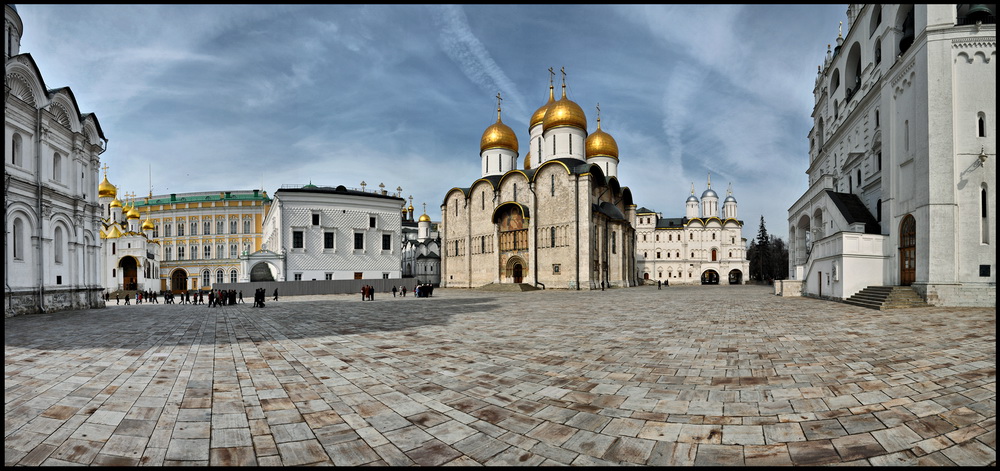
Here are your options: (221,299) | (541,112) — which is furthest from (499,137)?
(221,299)

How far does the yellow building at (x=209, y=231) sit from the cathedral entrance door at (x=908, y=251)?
59983 mm

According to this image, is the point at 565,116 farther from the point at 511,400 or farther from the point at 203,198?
the point at 203,198

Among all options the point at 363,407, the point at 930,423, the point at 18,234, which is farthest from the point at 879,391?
the point at 18,234

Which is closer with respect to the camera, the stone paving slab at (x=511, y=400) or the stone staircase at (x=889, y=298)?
the stone paving slab at (x=511, y=400)

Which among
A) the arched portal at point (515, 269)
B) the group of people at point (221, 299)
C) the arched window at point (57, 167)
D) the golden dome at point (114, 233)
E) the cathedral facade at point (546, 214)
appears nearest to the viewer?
the arched window at point (57, 167)

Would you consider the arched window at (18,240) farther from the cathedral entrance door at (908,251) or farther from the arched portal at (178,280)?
the arched portal at (178,280)

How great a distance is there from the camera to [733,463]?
177 inches

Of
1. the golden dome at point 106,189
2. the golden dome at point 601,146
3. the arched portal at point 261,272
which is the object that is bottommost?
the arched portal at point 261,272

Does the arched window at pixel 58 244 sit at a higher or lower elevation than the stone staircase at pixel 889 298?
higher

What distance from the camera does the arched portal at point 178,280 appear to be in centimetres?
5691

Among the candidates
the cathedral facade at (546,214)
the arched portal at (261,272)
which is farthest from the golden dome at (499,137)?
the arched portal at (261,272)

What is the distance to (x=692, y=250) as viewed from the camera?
7850 cm

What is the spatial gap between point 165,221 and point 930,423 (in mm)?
70915

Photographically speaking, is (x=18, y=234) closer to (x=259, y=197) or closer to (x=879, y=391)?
(x=879, y=391)
